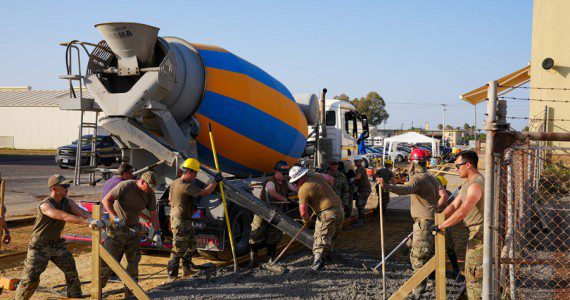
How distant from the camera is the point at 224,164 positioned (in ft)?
32.9

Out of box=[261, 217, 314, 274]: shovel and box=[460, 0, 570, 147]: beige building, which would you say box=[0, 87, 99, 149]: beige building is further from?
box=[261, 217, 314, 274]: shovel

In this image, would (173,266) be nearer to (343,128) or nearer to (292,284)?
(292,284)

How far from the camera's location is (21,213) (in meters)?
14.1

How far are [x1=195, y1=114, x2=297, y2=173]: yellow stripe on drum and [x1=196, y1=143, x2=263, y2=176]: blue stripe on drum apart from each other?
0.21 ft

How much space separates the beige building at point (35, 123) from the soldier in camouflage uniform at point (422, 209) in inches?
1857

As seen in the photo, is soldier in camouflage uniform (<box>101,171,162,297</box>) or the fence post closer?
the fence post

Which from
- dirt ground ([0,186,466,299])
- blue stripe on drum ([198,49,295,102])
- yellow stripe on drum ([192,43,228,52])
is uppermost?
yellow stripe on drum ([192,43,228,52])

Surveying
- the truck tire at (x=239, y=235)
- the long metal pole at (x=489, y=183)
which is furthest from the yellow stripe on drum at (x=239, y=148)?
the long metal pole at (x=489, y=183)

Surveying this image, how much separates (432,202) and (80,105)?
5383mm

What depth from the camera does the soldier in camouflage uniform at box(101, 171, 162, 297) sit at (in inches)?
267

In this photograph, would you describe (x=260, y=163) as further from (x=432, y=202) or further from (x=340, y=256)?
(x=432, y=202)

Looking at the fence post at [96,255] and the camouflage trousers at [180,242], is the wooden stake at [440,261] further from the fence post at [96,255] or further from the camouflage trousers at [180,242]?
the camouflage trousers at [180,242]

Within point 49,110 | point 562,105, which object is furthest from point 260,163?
point 49,110

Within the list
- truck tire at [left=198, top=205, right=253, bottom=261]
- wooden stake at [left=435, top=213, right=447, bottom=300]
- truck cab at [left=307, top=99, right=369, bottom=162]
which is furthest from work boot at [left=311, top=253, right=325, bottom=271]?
truck cab at [left=307, top=99, right=369, bottom=162]
